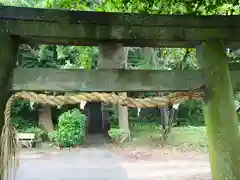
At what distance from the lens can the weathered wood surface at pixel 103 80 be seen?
129 centimetres

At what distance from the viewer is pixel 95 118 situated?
46.3ft

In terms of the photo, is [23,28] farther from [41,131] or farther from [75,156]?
[41,131]

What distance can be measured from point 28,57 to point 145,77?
924 cm

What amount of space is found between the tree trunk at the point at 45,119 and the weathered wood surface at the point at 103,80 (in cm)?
1004

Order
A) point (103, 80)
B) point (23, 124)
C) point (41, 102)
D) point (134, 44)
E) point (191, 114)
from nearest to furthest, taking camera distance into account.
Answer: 1. point (41, 102)
2. point (103, 80)
3. point (134, 44)
4. point (23, 124)
5. point (191, 114)

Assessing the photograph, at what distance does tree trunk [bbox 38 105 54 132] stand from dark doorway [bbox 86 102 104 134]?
271 cm

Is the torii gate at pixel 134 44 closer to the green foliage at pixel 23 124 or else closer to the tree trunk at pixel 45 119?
the green foliage at pixel 23 124

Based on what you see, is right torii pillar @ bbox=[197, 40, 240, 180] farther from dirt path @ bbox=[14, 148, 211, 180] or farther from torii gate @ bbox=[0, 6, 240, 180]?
dirt path @ bbox=[14, 148, 211, 180]

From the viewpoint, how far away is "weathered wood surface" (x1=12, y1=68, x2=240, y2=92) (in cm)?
129

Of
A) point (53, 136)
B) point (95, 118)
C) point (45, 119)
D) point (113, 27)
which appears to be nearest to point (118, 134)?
point (53, 136)

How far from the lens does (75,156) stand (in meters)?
8.27

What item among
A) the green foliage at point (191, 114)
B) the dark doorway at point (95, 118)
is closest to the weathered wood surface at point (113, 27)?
the green foliage at point (191, 114)

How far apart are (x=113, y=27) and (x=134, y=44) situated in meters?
0.16

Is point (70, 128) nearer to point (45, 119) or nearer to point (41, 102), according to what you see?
point (45, 119)
